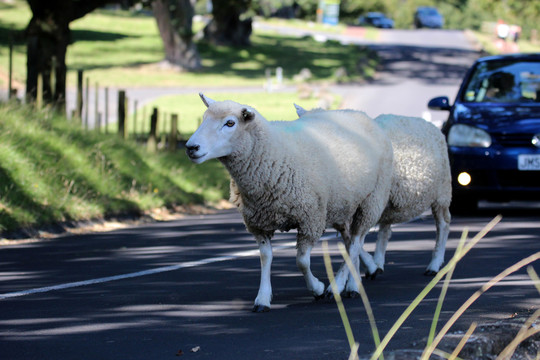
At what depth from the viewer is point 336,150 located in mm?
8312

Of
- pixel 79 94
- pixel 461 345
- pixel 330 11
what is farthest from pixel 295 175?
pixel 330 11

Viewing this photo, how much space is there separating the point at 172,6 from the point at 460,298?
39829mm

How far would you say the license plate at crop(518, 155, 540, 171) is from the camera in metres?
13.2

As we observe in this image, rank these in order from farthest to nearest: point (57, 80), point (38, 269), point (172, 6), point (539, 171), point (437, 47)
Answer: point (437, 47), point (172, 6), point (57, 80), point (539, 171), point (38, 269)

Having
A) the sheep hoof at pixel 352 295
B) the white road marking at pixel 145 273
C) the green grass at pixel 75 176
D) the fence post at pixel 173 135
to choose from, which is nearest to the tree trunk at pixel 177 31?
the fence post at pixel 173 135

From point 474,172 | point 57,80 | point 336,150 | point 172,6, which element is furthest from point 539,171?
point 172,6

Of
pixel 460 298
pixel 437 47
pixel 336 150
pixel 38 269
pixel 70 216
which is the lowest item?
pixel 437 47

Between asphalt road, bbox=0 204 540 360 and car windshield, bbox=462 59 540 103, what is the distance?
217 centimetres

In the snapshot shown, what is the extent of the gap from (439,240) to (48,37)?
12.4 m

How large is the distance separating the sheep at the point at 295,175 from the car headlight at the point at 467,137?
509 centimetres

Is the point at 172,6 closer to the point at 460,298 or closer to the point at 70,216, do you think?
the point at 70,216

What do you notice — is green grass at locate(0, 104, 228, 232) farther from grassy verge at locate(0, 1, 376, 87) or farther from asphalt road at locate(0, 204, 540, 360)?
grassy verge at locate(0, 1, 376, 87)

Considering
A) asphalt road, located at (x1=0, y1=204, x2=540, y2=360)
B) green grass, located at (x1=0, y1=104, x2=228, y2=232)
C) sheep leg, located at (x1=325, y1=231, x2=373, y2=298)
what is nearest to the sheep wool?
A: asphalt road, located at (x1=0, y1=204, x2=540, y2=360)

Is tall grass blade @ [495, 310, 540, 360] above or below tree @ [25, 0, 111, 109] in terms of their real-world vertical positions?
above
